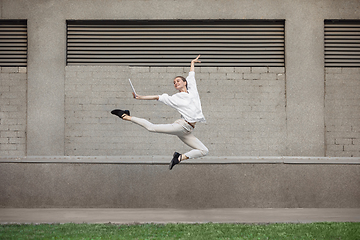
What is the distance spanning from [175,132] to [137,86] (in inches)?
184

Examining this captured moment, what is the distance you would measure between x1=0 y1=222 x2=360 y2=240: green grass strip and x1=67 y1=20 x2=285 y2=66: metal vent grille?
4.97 meters

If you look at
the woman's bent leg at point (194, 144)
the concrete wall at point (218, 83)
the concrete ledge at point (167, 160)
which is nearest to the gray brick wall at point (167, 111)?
the concrete wall at point (218, 83)

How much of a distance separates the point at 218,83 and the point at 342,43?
3.60 m

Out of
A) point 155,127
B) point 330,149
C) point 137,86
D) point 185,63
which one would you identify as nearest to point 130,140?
point 137,86

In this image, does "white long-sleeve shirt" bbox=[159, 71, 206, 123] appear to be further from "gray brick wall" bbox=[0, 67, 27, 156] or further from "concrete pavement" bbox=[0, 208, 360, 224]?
"gray brick wall" bbox=[0, 67, 27, 156]

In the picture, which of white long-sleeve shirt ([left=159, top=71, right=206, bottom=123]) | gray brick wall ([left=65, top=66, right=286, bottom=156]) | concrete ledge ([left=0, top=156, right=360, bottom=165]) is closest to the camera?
white long-sleeve shirt ([left=159, top=71, right=206, bottom=123])

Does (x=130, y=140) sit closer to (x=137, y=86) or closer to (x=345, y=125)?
(x=137, y=86)

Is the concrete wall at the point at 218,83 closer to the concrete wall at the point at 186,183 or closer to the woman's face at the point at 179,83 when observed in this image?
the concrete wall at the point at 186,183

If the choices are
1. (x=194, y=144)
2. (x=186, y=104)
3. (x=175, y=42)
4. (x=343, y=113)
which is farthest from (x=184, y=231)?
(x=343, y=113)

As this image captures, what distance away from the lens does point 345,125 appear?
11.6 metres

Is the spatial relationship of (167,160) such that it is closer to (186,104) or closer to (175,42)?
(175,42)

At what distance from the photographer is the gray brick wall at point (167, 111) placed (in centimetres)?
1155

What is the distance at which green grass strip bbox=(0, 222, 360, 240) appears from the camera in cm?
736

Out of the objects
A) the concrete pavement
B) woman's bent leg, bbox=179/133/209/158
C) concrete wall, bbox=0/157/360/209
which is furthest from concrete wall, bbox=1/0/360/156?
woman's bent leg, bbox=179/133/209/158
